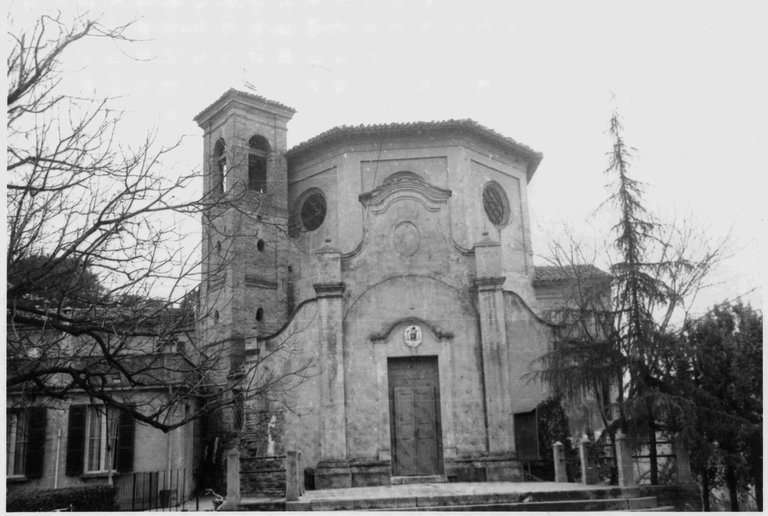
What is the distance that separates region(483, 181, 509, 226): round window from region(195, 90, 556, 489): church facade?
68 mm

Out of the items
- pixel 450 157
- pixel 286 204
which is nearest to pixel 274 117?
pixel 286 204

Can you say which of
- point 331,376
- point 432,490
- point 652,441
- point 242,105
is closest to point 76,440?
point 331,376

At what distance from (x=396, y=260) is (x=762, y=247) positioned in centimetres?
1082

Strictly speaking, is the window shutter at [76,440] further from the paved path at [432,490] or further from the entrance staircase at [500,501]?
the entrance staircase at [500,501]

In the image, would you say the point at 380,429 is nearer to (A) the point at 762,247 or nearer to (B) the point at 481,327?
(B) the point at 481,327

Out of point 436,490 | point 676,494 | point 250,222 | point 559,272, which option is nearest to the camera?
point 676,494

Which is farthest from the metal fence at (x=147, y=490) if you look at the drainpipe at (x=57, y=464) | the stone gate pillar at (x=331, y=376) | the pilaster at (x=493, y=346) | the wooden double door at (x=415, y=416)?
the pilaster at (x=493, y=346)

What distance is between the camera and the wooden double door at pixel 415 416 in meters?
18.4

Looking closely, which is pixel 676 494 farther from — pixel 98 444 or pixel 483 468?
pixel 98 444

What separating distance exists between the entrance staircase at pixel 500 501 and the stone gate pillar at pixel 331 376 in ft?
11.5

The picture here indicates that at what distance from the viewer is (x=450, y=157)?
869 inches

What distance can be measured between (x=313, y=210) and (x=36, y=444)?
10381 millimetres

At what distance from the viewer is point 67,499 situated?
16.6 metres

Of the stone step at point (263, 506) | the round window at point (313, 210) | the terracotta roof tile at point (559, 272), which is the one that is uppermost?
the round window at point (313, 210)
